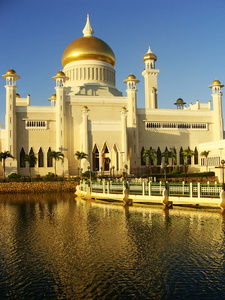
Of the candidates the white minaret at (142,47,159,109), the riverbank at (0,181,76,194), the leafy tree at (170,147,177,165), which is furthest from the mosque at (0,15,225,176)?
the riverbank at (0,181,76,194)

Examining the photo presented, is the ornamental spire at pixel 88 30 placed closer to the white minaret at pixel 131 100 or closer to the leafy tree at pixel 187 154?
the white minaret at pixel 131 100

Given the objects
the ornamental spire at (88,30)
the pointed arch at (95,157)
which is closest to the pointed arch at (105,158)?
the pointed arch at (95,157)

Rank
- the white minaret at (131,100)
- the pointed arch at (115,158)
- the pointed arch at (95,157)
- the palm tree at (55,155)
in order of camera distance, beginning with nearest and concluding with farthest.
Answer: the palm tree at (55,155)
the pointed arch at (95,157)
the pointed arch at (115,158)
the white minaret at (131,100)

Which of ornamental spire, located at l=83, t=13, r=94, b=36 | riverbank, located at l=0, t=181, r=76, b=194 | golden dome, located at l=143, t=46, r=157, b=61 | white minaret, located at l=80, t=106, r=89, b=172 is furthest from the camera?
ornamental spire, located at l=83, t=13, r=94, b=36

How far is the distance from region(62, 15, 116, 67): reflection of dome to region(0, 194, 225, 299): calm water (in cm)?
3172

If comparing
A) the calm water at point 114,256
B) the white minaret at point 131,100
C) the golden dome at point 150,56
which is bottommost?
the calm water at point 114,256

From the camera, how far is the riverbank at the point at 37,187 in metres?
34.6

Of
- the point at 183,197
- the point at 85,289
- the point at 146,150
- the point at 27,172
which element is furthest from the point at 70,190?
the point at 85,289

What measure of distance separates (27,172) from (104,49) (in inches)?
785

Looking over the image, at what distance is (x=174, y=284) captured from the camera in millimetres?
9625

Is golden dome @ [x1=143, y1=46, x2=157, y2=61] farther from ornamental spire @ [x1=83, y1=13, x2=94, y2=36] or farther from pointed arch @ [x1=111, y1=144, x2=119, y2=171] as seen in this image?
pointed arch @ [x1=111, y1=144, x2=119, y2=171]

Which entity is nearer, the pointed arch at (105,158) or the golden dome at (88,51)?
the pointed arch at (105,158)

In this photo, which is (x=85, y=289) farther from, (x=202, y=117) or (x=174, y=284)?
(x=202, y=117)

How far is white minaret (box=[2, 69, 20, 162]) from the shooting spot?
132 feet
